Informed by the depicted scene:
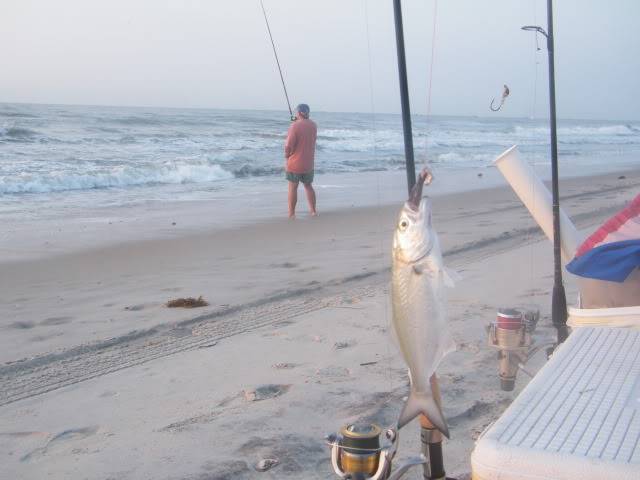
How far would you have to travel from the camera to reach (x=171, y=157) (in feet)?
62.4

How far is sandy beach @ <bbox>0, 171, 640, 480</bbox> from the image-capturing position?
297 centimetres

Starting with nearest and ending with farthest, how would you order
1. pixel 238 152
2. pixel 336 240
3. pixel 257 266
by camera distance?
1. pixel 257 266
2. pixel 336 240
3. pixel 238 152

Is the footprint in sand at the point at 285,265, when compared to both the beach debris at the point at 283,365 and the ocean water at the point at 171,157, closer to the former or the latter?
the ocean water at the point at 171,157

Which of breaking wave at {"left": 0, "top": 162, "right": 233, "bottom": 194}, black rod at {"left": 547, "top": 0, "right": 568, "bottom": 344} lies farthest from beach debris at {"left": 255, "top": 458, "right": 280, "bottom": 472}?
breaking wave at {"left": 0, "top": 162, "right": 233, "bottom": 194}

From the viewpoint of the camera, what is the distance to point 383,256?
23.0 ft

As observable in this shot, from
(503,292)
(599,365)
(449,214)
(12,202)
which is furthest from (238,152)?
(599,365)

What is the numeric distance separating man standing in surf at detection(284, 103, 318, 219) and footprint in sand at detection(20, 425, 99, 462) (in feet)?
22.2

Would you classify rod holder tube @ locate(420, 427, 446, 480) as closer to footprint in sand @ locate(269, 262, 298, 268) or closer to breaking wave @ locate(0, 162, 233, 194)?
footprint in sand @ locate(269, 262, 298, 268)

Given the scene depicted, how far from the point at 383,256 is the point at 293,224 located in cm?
258

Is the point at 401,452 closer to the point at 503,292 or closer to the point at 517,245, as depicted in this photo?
the point at 503,292

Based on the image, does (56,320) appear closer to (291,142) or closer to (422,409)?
(422,409)

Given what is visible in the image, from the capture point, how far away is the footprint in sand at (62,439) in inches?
117

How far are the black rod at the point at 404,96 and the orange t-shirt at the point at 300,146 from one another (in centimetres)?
750

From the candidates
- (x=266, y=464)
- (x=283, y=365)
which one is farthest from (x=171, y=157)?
(x=266, y=464)
